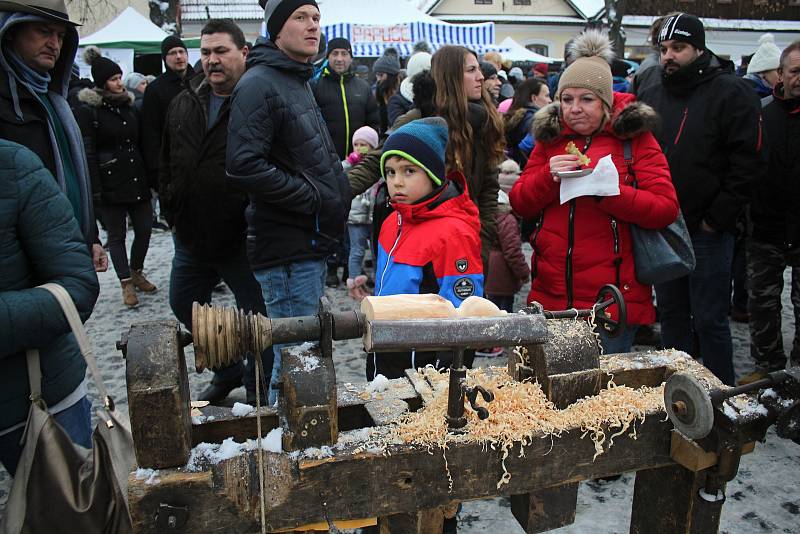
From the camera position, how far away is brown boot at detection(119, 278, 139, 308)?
5.32 meters

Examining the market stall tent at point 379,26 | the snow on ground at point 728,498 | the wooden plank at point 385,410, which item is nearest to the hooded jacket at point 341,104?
the snow on ground at point 728,498

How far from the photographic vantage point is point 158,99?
210 inches

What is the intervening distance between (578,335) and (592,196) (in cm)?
127

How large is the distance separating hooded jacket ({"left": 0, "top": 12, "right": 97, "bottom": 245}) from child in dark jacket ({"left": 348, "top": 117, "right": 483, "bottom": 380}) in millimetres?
1267

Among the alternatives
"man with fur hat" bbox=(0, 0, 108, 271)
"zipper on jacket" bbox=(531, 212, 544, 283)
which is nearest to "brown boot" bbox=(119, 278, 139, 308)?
"man with fur hat" bbox=(0, 0, 108, 271)

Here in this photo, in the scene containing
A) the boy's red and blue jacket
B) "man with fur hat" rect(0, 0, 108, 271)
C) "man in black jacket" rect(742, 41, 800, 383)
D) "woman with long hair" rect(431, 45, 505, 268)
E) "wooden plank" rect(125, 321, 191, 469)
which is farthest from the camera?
"man in black jacket" rect(742, 41, 800, 383)

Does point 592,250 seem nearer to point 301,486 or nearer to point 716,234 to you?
point 716,234

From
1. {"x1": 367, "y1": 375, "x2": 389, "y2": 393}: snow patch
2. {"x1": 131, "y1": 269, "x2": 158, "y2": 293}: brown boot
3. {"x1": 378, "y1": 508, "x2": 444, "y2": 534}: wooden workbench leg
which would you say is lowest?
{"x1": 131, "y1": 269, "x2": 158, "y2": 293}: brown boot

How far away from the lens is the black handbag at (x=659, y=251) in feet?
8.91

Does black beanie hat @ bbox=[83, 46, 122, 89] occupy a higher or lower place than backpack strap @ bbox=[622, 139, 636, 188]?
higher

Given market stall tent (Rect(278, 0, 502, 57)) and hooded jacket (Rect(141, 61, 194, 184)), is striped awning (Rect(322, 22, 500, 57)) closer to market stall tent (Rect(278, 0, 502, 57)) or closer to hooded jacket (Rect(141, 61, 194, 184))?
market stall tent (Rect(278, 0, 502, 57))

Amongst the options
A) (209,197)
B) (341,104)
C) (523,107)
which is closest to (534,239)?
(209,197)

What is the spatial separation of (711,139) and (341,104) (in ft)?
12.6

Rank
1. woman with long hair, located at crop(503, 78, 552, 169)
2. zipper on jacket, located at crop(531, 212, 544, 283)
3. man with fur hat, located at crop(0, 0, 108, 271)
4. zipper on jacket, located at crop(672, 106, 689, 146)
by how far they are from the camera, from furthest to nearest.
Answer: woman with long hair, located at crop(503, 78, 552, 169)
zipper on jacket, located at crop(672, 106, 689, 146)
zipper on jacket, located at crop(531, 212, 544, 283)
man with fur hat, located at crop(0, 0, 108, 271)
